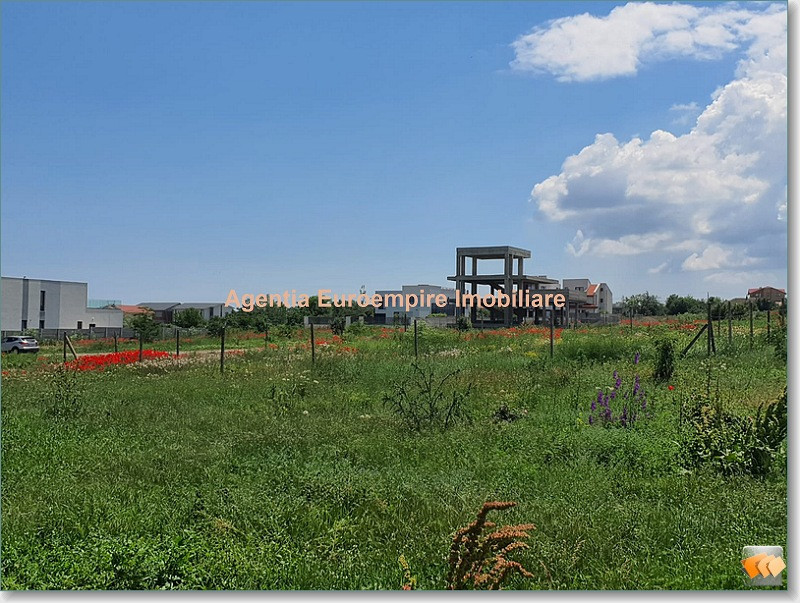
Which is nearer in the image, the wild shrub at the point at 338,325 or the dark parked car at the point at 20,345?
the wild shrub at the point at 338,325

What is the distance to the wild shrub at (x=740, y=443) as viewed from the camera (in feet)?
16.6

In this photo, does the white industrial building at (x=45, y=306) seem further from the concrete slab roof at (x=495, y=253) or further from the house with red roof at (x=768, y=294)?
the house with red roof at (x=768, y=294)

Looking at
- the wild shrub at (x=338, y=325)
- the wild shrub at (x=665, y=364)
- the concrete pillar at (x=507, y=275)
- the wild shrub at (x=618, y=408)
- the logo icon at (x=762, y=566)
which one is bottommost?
the logo icon at (x=762, y=566)

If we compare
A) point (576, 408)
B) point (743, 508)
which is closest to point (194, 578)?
point (743, 508)

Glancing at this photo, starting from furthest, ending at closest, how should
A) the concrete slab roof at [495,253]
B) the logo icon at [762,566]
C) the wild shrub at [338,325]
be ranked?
the wild shrub at [338,325] → the concrete slab roof at [495,253] → the logo icon at [762,566]

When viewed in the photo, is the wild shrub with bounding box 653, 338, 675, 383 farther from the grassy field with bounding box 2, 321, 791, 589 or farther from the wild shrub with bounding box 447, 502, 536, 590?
the wild shrub with bounding box 447, 502, 536, 590

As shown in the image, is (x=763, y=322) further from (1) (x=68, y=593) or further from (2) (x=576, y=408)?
(1) (x=68, y=593)

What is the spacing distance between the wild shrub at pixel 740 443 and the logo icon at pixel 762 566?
140 cm

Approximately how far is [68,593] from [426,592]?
193cm

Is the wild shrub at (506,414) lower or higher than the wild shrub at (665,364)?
lower

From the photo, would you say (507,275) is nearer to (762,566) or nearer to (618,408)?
(618,408)

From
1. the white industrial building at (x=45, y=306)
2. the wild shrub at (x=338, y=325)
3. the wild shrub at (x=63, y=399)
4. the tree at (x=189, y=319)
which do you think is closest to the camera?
the wild shrub at (x=63, y=399)

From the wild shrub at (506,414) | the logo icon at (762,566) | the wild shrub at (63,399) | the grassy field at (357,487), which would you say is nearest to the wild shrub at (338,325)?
the grassy field at (357,487)

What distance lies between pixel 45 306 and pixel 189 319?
28.1 ft
